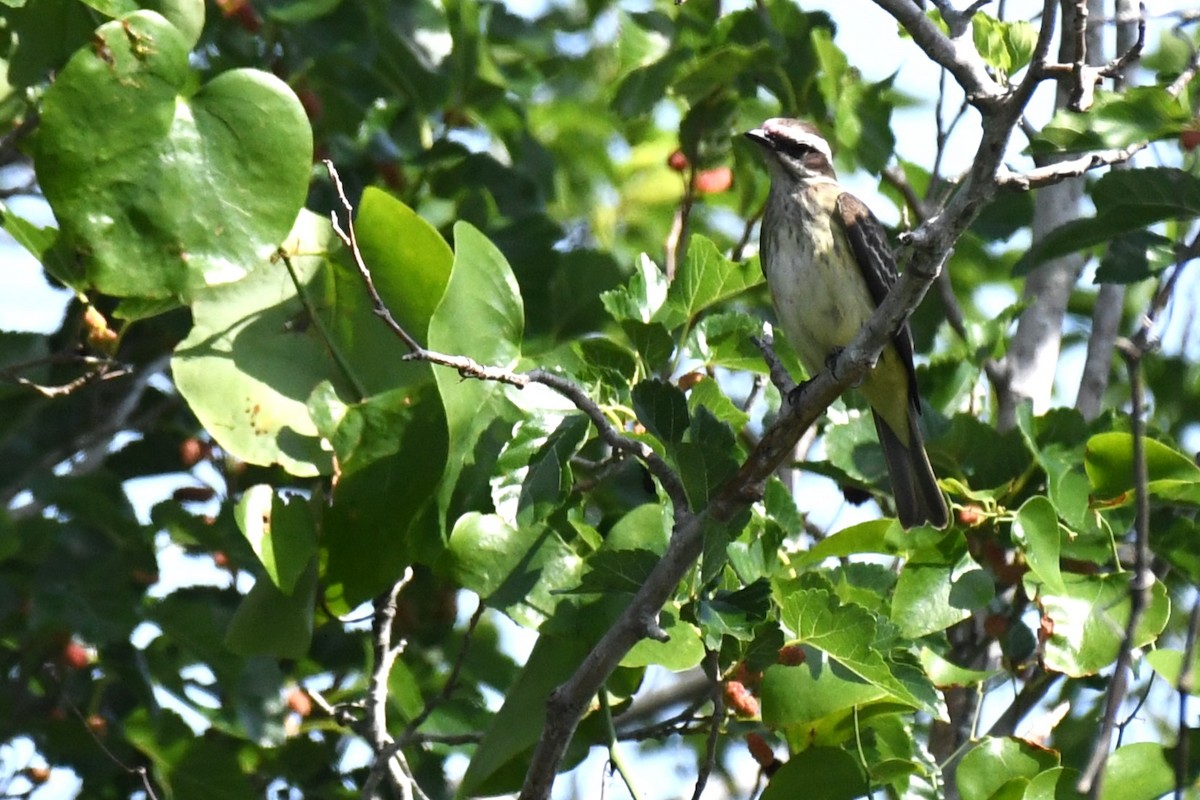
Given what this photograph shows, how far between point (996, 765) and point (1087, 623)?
0.47 meters

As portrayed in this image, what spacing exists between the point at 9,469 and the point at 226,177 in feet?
7.58

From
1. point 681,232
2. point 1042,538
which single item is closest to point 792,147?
point 681,232

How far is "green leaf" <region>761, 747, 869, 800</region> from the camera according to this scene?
12.4ft

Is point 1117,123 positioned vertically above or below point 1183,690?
above

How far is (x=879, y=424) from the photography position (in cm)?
515

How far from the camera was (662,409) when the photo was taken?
11.9 feet

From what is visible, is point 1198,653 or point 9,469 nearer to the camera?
point 1198,653

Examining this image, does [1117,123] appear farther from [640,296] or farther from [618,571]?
[618,571]

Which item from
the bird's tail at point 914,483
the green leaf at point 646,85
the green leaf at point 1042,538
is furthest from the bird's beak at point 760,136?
the green leaf at point 1042,538

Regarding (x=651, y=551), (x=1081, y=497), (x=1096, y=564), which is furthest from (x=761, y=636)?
(x=1096, y=564)

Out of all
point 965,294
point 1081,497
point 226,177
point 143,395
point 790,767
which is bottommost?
point 790,767

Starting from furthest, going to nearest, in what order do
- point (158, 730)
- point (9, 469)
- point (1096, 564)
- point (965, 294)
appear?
point (965, 294) → point (9, 469) → point (158, 730) → point (1096, 564)

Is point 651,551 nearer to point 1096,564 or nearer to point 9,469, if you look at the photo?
point 1096,564

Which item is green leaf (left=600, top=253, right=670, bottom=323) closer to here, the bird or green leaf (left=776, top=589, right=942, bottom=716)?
green leaf (left=776, top=589, right=942, bottom=716)
